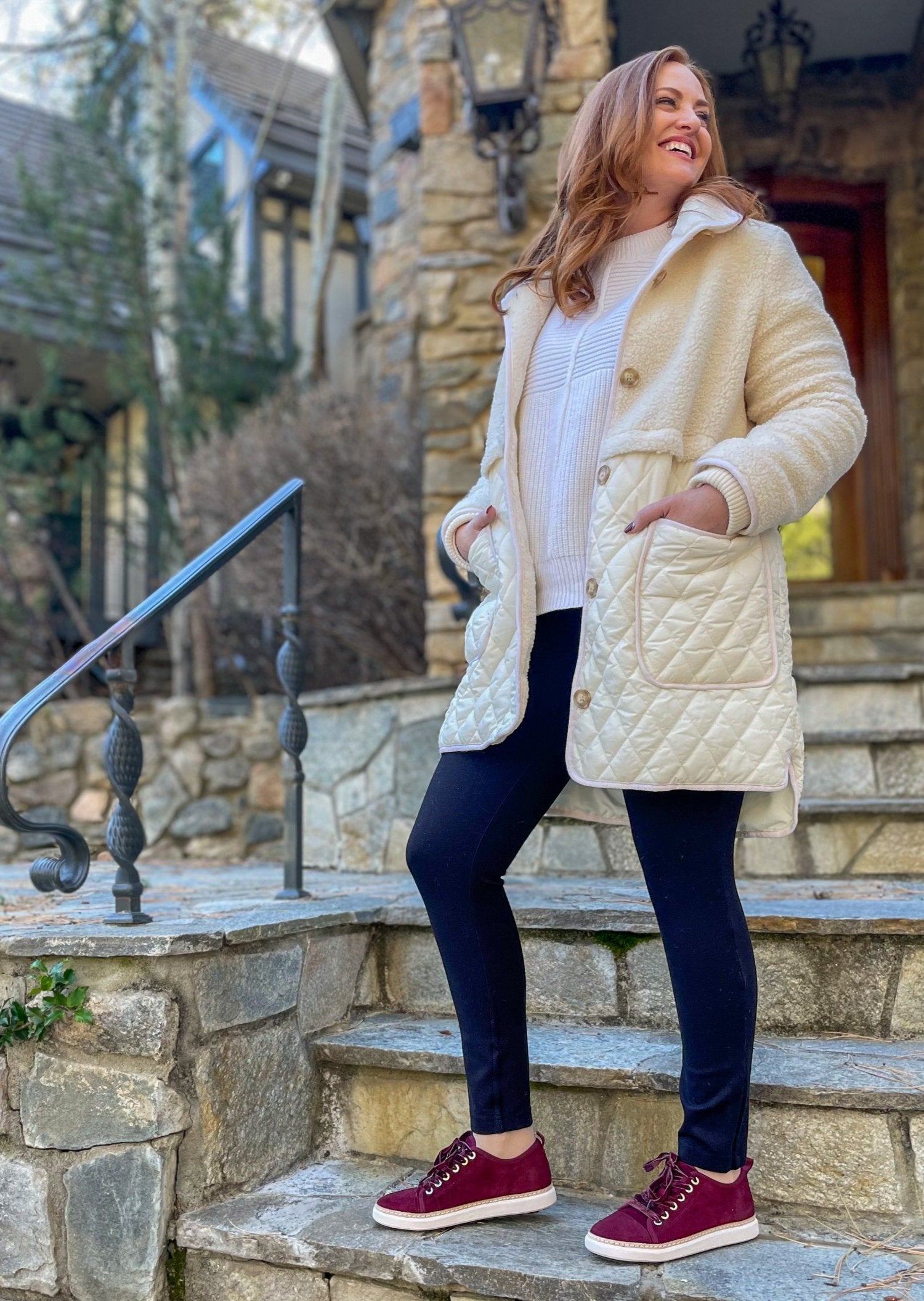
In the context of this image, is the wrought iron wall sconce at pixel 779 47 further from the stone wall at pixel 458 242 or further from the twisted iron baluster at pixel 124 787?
the twisted iron baluster at pixel 124 787

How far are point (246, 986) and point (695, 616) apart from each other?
987 millimetres

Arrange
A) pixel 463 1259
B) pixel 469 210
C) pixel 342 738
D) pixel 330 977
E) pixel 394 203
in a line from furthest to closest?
pixel 394 203 → pixel 469 210 → pixel 342 738 → pixel 330 977 → pixel 463 1259

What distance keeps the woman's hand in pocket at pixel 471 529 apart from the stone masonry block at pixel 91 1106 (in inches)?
37.4

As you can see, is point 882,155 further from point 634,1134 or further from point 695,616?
point 634,1134

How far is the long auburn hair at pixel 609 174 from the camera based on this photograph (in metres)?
1.69

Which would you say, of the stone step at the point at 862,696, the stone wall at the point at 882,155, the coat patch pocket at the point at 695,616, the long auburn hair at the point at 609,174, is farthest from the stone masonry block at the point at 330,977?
the stone wall at the point at 882,155

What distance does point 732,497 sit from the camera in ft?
4.91

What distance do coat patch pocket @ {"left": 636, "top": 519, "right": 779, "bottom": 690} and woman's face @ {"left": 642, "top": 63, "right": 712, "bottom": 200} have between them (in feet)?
1.84

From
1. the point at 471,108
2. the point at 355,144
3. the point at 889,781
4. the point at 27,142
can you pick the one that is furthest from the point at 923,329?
the point at 27,142

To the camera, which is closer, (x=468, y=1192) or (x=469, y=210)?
(x=468, y=1192)

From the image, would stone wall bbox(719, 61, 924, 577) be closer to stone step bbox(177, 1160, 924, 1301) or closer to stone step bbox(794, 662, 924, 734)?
stone step bbox(794, 662, 924, 734)

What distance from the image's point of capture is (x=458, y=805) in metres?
1.65

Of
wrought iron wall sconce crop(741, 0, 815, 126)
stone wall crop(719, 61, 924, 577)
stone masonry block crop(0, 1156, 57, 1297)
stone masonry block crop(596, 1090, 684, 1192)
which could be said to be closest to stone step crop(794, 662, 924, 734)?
stone masonry block crop(596, 1090, 684, 1192)

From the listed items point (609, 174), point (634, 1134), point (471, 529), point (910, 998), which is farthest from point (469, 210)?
point (634, 1134)
